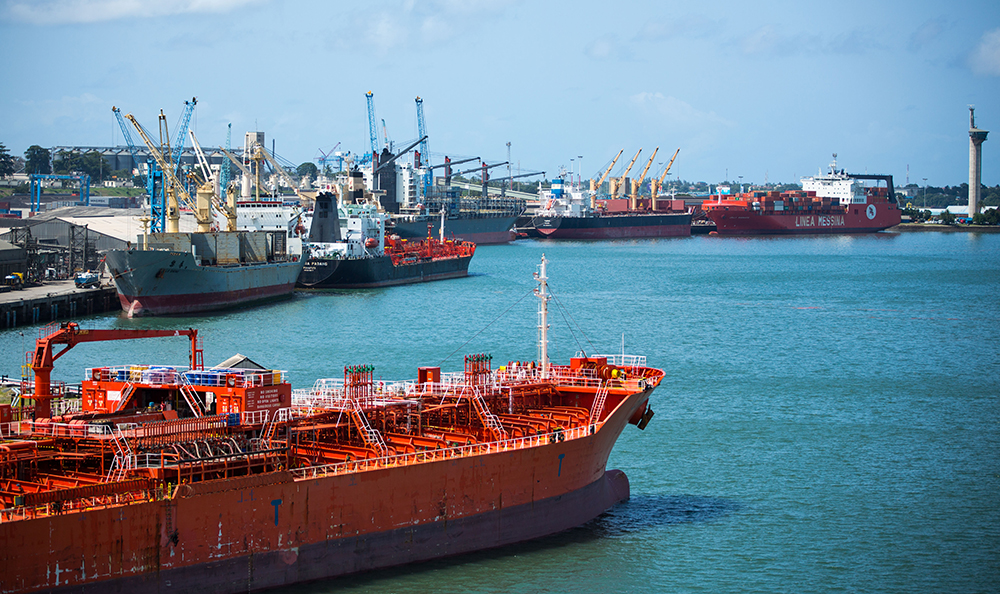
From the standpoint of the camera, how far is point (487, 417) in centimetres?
2170

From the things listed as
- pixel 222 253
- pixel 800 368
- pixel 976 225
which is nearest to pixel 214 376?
pixel 800 368

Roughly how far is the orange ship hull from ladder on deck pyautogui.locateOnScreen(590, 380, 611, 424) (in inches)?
14.1

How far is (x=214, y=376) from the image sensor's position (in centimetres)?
1956

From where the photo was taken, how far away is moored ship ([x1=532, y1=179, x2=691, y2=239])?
144375 mm

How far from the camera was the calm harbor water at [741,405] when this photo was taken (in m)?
19.5

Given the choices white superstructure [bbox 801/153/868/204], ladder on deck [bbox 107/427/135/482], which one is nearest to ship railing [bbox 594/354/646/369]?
ladder on deck [bbox 107/427/135/482]

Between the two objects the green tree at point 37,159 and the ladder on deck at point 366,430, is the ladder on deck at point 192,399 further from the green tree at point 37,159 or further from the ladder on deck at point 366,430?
the green tree at point 37,159

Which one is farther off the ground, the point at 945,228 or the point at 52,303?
the point at 945,228

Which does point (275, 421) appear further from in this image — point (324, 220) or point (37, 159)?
point (37, 159)

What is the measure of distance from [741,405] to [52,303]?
35717mm

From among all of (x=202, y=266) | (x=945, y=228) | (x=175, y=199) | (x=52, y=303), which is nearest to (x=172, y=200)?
(x=175, y=199)

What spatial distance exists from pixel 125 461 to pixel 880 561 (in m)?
14.3

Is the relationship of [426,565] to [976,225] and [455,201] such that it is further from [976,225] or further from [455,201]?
[976,225]

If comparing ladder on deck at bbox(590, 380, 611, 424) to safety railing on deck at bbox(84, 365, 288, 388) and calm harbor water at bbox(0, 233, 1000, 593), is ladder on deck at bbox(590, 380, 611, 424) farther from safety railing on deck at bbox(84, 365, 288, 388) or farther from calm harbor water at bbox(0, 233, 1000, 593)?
safety railing on deck at bbox(84, 365, 288, 388)
